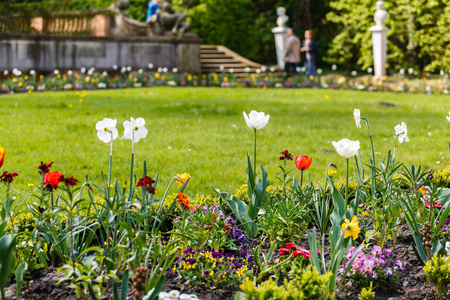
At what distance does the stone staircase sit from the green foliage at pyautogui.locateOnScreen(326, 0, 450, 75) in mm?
5205

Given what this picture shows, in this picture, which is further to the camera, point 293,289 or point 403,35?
point 403,35

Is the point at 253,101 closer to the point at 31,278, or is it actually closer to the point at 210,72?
the point at 210,72

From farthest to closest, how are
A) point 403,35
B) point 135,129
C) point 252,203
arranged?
point 403,35
point 252,203
point 135,129

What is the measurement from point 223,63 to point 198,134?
1196 centimetres

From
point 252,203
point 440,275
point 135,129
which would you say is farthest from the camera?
point 252,203

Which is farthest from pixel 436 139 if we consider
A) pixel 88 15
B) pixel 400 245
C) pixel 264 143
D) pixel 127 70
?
pixel 88 15

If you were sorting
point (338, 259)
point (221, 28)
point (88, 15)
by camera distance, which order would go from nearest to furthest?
point (338, 259) < point (88, 15) < point (221, 28)

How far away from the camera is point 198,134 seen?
6.84 metres

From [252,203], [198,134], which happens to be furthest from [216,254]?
[198,134]

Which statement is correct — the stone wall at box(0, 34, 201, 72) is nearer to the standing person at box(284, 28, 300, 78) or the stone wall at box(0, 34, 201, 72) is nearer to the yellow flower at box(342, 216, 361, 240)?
the standing person at box(284, 28, 300, 78)

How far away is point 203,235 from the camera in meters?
2.74

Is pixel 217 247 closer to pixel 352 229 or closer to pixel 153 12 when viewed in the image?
pixel 352 229

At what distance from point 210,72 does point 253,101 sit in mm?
7044

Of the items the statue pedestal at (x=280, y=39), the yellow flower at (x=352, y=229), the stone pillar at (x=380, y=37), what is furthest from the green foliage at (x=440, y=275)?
the statue pedestal at (x=280, y=39)
